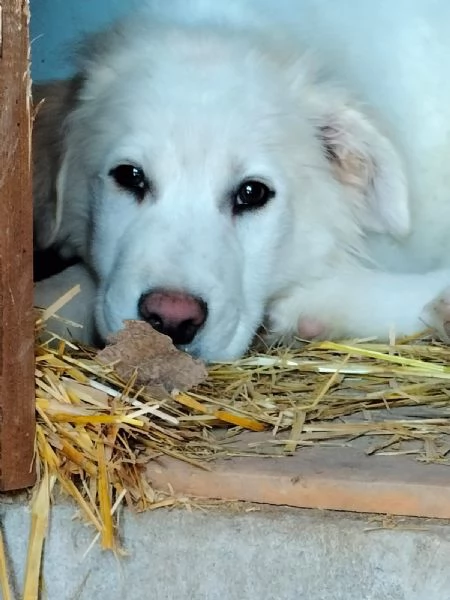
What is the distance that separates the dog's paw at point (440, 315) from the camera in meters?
2.62

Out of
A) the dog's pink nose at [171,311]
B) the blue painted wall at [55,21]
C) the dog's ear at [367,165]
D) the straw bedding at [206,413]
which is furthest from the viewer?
the blue painted wall at [55,21]

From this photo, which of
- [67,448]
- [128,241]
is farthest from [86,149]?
[67,448]

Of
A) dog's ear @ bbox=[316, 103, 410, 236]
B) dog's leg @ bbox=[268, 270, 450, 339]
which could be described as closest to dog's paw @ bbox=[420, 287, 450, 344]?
dog's leg @ bbox=[268, 270, 450, 339]

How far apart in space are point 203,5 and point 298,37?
0.29 m

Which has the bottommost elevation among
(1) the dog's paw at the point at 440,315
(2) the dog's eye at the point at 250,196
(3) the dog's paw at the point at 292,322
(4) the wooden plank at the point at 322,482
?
(3) the dog's paw at the point at 292,322

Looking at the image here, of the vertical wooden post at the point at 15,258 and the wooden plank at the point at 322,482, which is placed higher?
the vertical wooden post at the point at 15,258

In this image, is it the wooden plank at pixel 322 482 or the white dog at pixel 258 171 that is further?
the white dog at pixel 258 171

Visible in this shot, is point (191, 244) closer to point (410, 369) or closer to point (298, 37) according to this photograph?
point (410, 369)

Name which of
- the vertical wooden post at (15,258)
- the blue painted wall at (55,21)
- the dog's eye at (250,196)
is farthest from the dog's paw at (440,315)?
the blue painted wall at (55,21)

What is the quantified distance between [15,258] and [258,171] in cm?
102

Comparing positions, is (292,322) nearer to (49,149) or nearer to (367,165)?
(367,165)

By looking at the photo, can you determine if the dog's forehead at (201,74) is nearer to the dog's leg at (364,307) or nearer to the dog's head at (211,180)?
the dog's head at (211,180)

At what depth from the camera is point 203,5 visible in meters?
2.95

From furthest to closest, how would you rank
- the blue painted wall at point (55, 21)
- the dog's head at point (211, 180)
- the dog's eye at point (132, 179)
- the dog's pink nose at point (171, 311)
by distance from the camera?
the blue painted wall at point (55, 21)
the dog's eye at point (132, 179)
the dog's head at point (211, 180)
the dog's pink nose at point (171, 311)
